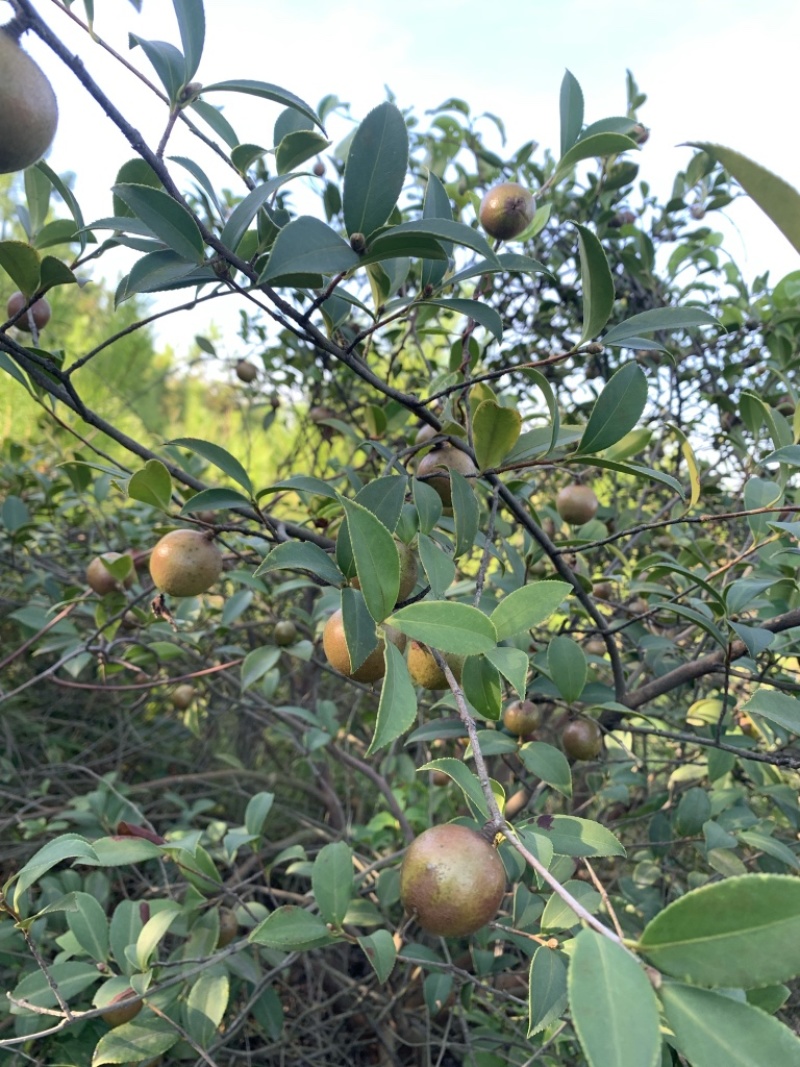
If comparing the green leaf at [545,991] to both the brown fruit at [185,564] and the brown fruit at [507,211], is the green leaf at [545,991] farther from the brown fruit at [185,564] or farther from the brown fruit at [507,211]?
the brown fruit at [507,211]

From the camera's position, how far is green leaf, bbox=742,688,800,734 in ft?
2.35

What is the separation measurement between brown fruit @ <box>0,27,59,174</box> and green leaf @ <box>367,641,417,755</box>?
1.56 ft

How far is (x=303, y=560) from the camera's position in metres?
0.61

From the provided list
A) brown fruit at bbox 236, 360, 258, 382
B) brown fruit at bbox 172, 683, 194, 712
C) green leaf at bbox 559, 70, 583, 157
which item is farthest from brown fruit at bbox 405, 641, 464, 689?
brown fruit at bbox 236, 360, 258, 382

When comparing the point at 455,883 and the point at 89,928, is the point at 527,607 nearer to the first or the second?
the point at 455,883

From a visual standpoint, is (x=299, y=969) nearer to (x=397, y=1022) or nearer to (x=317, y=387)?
(x=397, y=1022)

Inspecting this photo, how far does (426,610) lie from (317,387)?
1668 millimetres

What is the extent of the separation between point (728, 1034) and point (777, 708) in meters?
0.50

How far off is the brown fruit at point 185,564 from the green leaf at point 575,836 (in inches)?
17.9

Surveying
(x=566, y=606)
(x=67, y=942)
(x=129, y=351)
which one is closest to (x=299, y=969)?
(x=67, y=942)

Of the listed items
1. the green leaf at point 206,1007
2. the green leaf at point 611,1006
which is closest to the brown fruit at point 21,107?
the green leaf at point 611,1006

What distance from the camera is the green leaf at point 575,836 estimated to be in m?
0.55

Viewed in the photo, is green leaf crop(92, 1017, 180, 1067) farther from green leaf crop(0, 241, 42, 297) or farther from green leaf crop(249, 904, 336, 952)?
green leaf crop(0, 241, 42, 297)

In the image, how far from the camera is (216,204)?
2.40 ft
